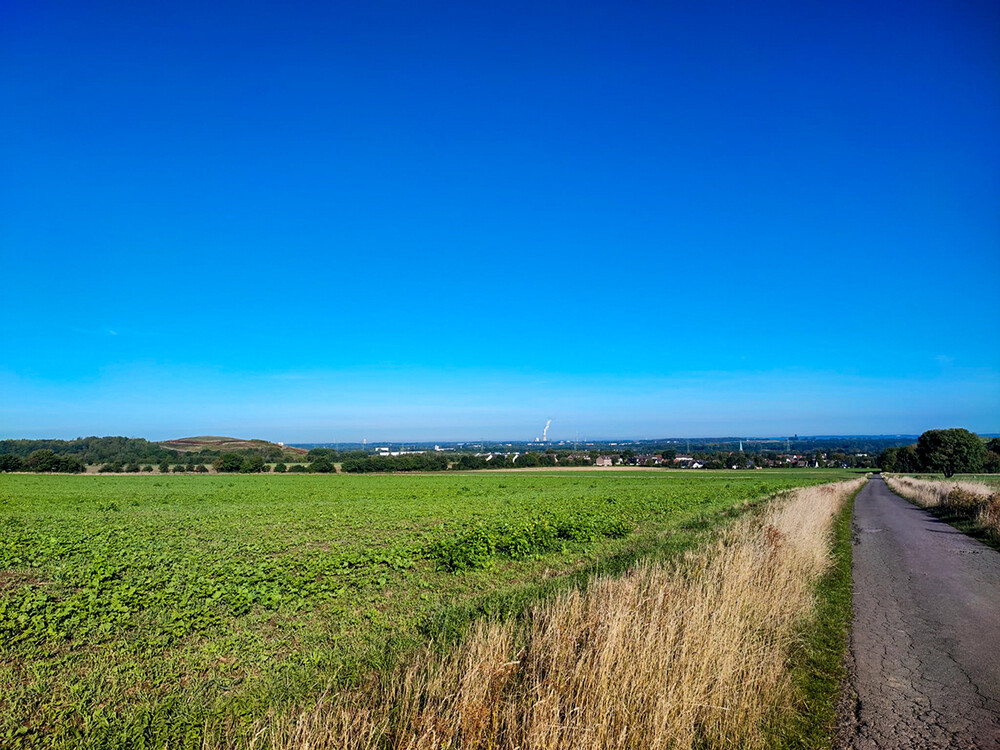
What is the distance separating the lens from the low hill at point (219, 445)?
137 m

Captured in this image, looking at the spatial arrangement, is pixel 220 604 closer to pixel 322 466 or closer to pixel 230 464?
pixel 322 466

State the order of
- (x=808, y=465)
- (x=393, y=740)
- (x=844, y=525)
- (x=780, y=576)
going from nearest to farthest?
(x=393, y=740) < (x=780, y=576) < (x=844, y=525) < (x=808, y=465)

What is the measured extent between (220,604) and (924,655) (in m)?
11.3

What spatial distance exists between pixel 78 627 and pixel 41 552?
27.0ft

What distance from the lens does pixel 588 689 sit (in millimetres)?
4320

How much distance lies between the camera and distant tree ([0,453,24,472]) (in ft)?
307

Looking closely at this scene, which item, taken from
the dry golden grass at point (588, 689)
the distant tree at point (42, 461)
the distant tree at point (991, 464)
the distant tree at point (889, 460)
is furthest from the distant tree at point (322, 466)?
the distant tree at point (889, 460)

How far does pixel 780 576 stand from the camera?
8.58 metres

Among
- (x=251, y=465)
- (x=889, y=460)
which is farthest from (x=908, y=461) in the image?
(x=251, y=465)

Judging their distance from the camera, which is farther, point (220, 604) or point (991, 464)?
point (991, 464)

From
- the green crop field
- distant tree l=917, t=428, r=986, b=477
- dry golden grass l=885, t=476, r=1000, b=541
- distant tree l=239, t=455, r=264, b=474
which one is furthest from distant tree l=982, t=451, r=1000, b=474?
distant tree l=239, t=455, r=264, b=474

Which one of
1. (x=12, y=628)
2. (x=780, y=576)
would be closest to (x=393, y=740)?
(x=780, y=576)

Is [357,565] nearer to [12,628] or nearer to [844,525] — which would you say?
[12,628]

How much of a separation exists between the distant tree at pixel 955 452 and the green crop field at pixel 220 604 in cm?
12428
